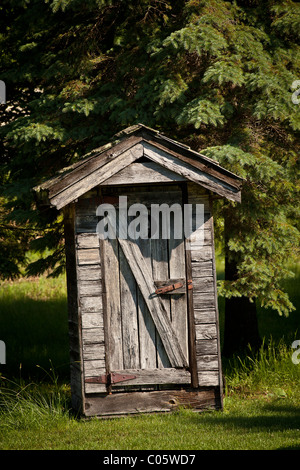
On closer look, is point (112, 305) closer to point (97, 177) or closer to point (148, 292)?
point (148, 292)

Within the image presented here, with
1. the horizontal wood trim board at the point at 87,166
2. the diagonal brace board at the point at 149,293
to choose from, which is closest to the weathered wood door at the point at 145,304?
the diagonal brace board at the point at 149,293

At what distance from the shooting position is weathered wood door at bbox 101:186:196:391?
6.83 m

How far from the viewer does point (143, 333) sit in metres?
6.87

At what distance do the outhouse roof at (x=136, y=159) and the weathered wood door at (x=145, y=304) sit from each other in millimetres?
381

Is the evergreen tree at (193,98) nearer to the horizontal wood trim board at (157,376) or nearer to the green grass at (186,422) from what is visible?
the green grass at (186,422)

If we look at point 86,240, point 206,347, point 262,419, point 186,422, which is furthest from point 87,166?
point 262,419

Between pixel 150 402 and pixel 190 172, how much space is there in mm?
2663

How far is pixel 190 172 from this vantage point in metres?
6.68

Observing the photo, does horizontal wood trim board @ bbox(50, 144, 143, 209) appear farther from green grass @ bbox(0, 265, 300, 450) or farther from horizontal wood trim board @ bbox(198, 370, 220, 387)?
horizontal wood trim board @ bbox(198, 370, 220, 387)

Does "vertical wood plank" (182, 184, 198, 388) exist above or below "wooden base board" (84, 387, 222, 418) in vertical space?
above

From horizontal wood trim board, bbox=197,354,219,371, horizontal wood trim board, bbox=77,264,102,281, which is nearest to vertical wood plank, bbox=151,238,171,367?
horizontal wood trim board, bbox=197,354,219,371

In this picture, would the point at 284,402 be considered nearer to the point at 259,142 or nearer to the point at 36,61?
the point at 259,142

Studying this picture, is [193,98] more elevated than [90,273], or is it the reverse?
[193,98]

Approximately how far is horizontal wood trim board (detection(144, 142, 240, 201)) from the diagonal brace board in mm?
808
